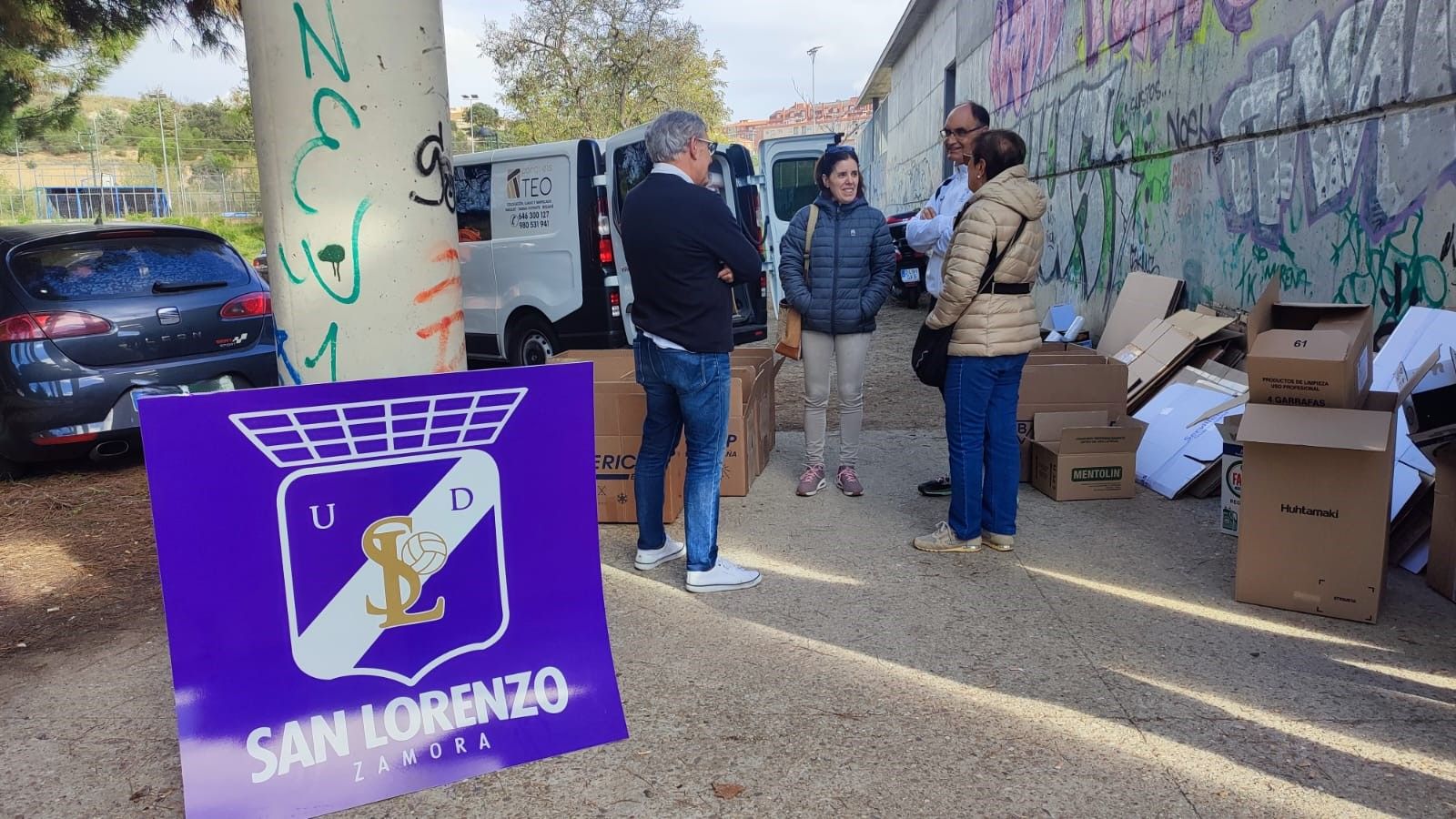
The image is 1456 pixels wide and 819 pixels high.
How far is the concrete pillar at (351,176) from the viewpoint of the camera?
9.16 feet

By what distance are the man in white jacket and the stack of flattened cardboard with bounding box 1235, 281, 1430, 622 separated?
4.92 feet

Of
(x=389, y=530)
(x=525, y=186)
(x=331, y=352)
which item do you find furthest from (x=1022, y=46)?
(x=389, y=530)

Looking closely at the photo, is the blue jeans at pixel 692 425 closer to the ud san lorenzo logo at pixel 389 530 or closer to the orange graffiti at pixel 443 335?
the orange graffiti at pixel 443 335

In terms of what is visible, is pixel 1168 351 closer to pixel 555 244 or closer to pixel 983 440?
pixel 983 440

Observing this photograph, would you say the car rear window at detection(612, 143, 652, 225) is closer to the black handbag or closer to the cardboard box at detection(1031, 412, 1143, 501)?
the black handbag

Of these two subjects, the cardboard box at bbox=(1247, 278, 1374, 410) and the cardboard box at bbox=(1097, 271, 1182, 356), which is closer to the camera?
the cardboard box at bbox=(1247, 278, 1374, 410)

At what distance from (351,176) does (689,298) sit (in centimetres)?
137

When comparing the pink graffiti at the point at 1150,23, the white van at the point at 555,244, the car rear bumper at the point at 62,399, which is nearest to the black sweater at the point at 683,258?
the car rear bumper at the point at 62,399

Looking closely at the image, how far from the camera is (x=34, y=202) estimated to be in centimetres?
3688

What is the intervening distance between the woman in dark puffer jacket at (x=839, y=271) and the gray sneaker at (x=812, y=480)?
1.53 feet

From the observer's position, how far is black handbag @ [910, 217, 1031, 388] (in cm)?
426

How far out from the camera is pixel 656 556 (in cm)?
441

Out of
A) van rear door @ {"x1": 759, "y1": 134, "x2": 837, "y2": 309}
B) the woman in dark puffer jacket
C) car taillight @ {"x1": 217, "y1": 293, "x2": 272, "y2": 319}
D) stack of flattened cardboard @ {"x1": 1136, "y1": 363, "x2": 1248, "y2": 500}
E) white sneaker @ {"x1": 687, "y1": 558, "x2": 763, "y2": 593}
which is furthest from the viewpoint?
van rear door @ {"x1": 759, "y1": 134, "x2": 837, "y2": 309}

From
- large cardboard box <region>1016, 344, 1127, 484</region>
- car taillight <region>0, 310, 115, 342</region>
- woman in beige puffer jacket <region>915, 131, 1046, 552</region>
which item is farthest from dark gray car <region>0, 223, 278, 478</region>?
large cardboard box <region>1016, 344, 1127, 484</region>
